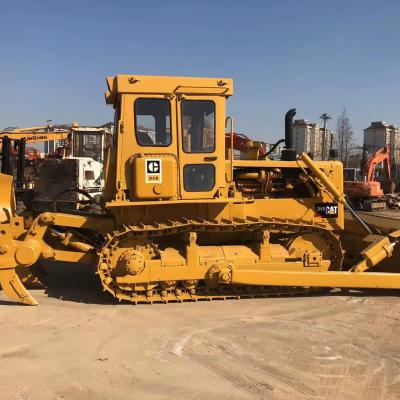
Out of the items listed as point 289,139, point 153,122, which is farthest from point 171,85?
point 289,139

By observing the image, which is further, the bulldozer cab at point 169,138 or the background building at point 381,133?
the background building at point 381,133

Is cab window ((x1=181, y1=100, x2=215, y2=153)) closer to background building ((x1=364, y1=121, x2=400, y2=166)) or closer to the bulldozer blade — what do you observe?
the bulldozer blade

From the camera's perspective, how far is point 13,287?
619 cm

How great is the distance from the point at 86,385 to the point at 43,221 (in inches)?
114

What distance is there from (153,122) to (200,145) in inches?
28.4

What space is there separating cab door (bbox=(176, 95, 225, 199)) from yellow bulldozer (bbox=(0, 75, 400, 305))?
1 centimetres

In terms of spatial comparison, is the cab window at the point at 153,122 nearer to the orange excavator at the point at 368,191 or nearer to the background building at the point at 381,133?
the orange excavator at the point at 368,191

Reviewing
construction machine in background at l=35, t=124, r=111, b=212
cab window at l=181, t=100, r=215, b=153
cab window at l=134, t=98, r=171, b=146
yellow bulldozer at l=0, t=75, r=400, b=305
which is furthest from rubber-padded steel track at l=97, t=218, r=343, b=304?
construction machine in background at l=35, t=124, r=111, b=212

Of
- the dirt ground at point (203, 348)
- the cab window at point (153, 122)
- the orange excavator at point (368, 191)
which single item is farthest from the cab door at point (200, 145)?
the orange excavator at point (368, 191)

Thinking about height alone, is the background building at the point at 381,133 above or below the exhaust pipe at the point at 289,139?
above

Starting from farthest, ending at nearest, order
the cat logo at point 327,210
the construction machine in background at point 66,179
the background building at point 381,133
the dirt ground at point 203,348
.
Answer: the background building at point 381,133
the construction machine in background at point 66,179
the cat logo at point 327,210
the dirt ground at point 203,348

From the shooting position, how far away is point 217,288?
6.55m

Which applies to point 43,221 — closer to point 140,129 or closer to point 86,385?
point 140,129

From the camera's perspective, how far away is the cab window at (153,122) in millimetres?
6305
